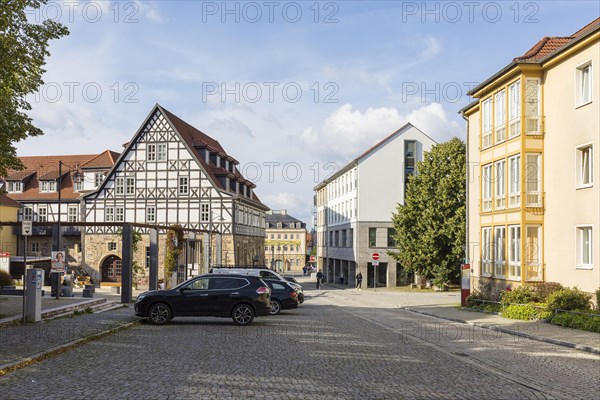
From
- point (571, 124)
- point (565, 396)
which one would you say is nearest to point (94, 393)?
point (565, 396)

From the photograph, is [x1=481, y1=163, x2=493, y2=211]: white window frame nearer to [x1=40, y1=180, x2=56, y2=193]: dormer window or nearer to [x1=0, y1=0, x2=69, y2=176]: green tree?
[x1=0, y1=0, x2=69, y2=176]: green tree

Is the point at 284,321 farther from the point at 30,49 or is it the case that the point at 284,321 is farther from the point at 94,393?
the point at 94,393

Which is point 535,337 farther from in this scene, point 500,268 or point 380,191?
point 380,191

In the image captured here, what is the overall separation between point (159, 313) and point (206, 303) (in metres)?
1.48

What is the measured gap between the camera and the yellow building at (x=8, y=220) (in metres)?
58.1

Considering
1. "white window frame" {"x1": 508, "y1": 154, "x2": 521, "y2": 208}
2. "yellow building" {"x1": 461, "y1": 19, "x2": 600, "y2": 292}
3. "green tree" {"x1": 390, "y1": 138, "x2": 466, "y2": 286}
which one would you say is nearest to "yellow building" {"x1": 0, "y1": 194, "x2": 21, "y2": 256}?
"green tree" {"x1": 390, "y1": 138, "x2": 466, "y2": 286}

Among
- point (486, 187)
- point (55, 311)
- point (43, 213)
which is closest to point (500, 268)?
point (486, 187)

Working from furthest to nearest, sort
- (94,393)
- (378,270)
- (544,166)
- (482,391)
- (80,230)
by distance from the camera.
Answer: (378,270)
(80,230)
(544,166)
(482,391)
(94,393)

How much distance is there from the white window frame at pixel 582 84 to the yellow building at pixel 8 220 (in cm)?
4885

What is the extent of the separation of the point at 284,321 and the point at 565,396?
13572 millimetres

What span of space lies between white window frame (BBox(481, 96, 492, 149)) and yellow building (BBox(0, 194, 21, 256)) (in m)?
42.8

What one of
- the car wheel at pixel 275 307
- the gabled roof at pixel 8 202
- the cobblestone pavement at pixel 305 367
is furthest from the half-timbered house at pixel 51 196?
the cobblestone pavement at pixel 305 367

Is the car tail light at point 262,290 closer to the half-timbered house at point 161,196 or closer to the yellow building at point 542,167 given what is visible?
the yellow building at point 542,167

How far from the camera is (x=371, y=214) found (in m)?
64.1
